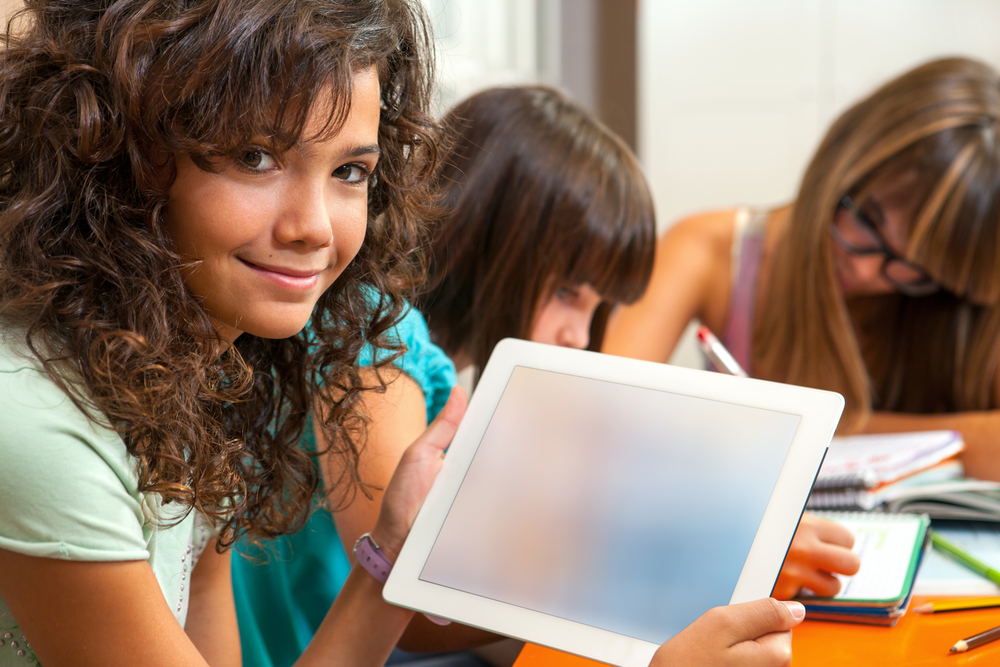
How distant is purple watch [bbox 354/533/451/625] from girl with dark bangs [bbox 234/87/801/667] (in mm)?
139

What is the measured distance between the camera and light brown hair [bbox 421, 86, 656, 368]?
93cm

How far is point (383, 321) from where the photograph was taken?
74cm

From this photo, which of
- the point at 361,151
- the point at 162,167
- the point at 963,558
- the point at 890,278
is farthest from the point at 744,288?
the point at 162,167

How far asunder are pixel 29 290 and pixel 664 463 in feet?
1.37

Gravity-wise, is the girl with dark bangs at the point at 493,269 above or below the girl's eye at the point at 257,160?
below

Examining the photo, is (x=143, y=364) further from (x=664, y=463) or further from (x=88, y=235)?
(x=664, y=463)

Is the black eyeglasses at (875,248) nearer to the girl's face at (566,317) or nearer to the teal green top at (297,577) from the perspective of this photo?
the girl's face at (566,317)

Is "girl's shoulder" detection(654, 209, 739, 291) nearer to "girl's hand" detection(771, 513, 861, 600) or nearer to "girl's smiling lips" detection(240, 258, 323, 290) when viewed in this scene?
"girl's hand" detection(771, 513, 861, 600)

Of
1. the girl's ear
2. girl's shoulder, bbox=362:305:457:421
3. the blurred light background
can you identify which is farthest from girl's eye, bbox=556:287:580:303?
the blurred light background

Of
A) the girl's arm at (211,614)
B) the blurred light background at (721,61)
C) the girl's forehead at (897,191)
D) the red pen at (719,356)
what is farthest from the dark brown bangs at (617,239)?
the blurred light background at (721,61)

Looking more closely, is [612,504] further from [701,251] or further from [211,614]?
[701,251]

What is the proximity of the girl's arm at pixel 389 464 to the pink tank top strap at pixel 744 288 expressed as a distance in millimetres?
672

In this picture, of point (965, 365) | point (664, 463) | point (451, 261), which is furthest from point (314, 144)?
point (965, 365)

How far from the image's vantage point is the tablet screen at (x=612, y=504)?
53cm
